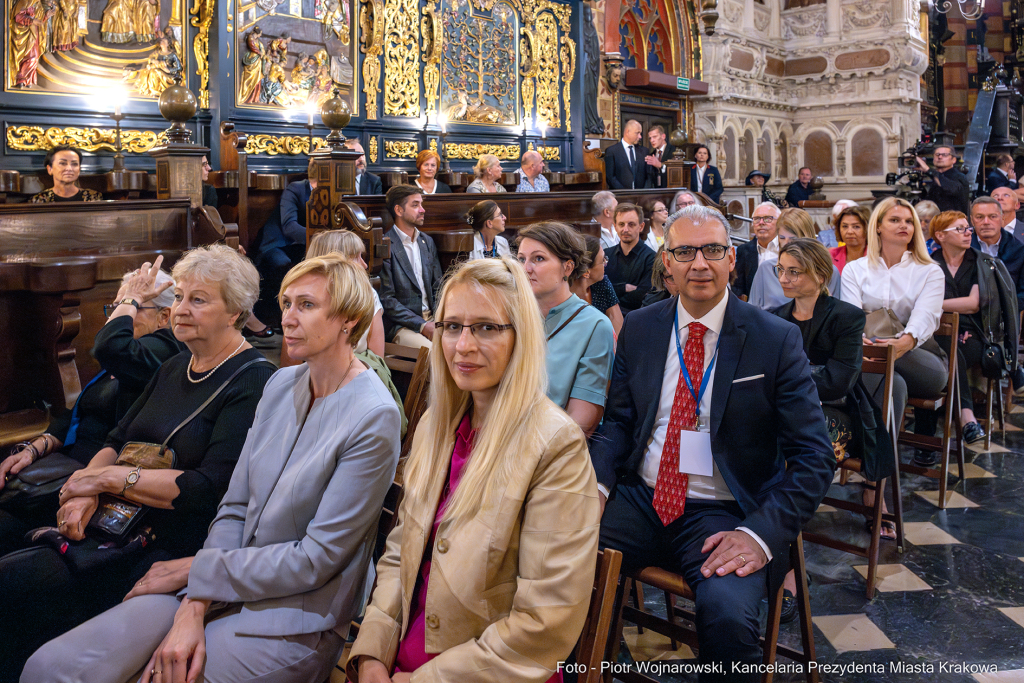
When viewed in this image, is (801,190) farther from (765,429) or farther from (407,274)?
(765,429)

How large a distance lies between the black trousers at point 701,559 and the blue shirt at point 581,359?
11.8 inches

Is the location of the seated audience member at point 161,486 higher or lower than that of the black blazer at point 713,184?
lower

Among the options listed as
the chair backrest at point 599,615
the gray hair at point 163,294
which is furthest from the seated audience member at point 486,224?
the chair backrest at point 599,615

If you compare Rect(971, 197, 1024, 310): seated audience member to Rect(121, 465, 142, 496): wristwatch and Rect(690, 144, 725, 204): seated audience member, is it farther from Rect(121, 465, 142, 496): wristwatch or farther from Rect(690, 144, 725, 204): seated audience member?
Rect(121, 465, 142, 496): wristwatch

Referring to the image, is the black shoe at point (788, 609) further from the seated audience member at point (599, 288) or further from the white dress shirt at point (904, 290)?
the white dress shirt at point (904, 290)

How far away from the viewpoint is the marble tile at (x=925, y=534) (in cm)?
339

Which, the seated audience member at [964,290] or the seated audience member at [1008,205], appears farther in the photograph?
the seated audience member at [1008,205]

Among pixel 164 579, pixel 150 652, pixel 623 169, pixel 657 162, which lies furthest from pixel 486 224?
pixel 657 162

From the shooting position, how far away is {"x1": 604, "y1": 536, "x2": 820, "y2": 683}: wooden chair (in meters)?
2.04

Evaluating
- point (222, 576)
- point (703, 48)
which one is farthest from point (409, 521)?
point (703, 48)

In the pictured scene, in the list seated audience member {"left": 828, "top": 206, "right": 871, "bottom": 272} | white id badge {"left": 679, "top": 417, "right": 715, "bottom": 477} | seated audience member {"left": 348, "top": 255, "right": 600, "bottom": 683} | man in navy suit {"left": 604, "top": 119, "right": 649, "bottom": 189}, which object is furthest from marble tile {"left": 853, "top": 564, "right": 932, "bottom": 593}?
man in navy suit {"left": 604, "top": 119, "right": 649, "bottom": 189}

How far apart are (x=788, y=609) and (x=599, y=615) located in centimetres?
154

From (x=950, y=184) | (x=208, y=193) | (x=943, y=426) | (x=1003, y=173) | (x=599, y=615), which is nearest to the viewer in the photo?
(x=599, y=615)

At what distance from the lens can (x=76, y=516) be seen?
2.06 m
